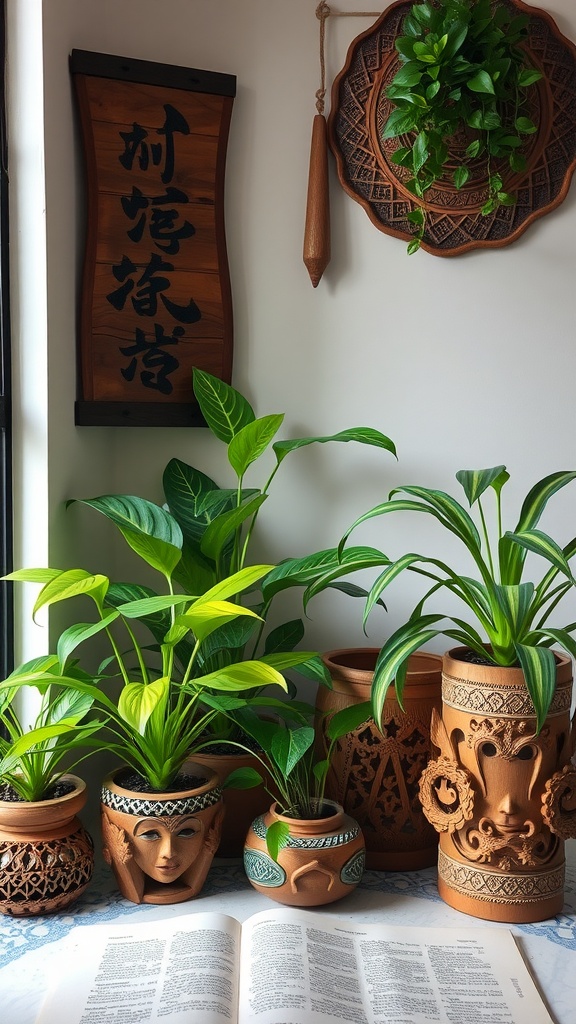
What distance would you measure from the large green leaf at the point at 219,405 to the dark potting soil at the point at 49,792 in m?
0.61

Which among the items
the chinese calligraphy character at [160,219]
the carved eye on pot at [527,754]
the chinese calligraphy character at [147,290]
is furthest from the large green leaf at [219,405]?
the carved eye on pot at [527,754]

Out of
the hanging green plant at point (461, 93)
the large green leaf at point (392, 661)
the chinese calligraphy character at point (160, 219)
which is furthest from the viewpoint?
the chinese calligraphy character at point (160, 219)

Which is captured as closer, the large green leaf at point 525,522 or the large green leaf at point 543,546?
the large green leaf at point 543,546

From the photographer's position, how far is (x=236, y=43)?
1.59 meters

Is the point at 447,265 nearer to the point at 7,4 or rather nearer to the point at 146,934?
the point at 7,4

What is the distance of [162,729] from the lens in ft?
4.11

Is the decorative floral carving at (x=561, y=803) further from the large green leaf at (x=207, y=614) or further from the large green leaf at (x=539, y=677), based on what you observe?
the large green leaf at (x=207, y=614)

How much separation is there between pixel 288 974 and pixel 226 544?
2.31 ft

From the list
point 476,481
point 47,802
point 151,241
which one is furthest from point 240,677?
point 151,241

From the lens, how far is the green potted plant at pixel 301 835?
1222mm

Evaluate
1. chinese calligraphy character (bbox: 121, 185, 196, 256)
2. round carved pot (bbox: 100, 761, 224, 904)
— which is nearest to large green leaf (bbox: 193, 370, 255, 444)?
chinese calligraphy character (bbox: 121, 185, 196, 256)

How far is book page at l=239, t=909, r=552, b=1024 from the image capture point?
0.99 metres

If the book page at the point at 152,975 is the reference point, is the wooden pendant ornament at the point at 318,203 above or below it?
above

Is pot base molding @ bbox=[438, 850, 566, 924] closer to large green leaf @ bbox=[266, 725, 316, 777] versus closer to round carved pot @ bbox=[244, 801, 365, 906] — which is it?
round carved pot @ bbox=[244, 801, 365, 906]
